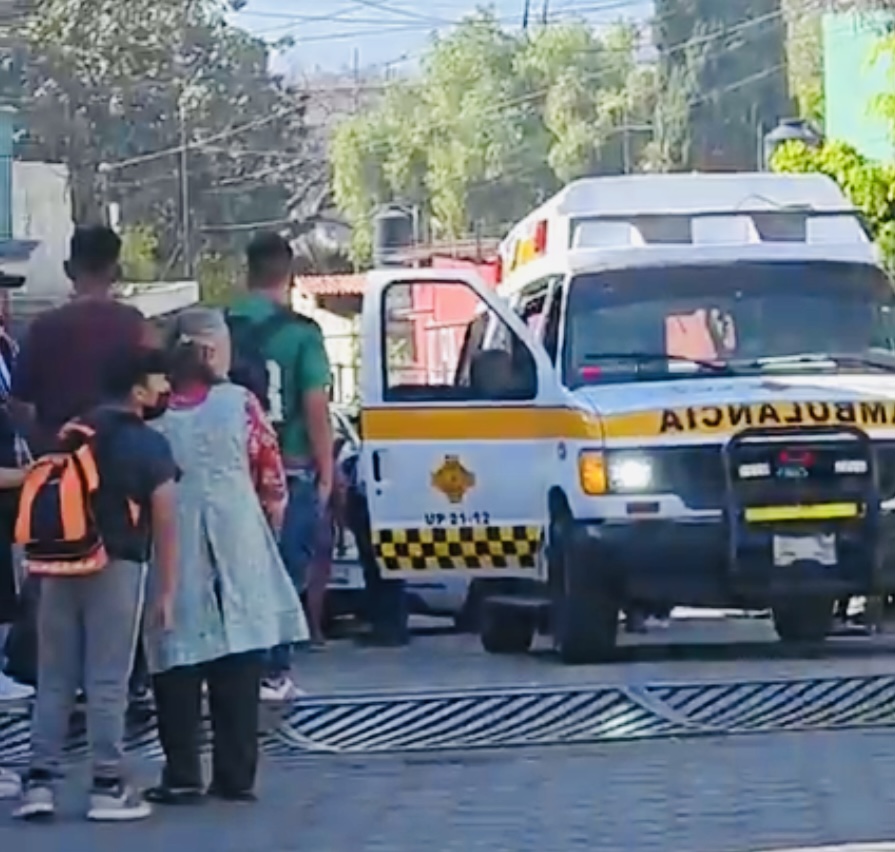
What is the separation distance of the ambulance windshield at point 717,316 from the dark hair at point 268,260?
110 inches

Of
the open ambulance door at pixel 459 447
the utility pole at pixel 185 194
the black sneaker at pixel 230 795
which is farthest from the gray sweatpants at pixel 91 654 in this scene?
the utility pole at pixel 185 194

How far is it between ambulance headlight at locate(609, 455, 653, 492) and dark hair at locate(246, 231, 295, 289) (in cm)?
248

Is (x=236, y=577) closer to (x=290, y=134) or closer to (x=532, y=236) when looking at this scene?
(x=532, y=236)

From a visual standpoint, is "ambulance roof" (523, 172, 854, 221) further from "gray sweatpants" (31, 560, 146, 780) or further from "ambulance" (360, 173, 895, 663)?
"gray sweatpants" (31, 560, 146, 780)

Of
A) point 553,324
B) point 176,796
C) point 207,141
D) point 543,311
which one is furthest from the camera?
point 207,141

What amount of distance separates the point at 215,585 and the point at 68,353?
3.94 ft

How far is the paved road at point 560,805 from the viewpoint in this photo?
29.4ft

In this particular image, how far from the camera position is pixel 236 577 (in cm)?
959

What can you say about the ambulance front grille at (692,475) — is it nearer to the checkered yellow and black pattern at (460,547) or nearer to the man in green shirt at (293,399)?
the checkered yellow and black pattern at (460,547)

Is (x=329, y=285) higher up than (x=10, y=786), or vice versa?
(x=329, y=285)

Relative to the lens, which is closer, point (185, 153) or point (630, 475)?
point (630, 475)

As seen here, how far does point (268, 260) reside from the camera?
11.8m

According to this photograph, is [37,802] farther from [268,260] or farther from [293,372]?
[268,260]

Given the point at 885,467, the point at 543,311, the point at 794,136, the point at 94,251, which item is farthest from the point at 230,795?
the point at 794,136
